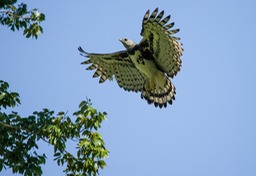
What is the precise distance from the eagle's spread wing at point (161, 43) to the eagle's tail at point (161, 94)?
0.73 m

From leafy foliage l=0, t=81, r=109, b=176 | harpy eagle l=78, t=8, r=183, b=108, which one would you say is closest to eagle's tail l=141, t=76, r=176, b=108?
harpy eagle l=78, t=8, r=183, b=108

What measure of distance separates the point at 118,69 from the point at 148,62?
1.00 meters

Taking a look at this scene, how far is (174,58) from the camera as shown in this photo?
9086mm

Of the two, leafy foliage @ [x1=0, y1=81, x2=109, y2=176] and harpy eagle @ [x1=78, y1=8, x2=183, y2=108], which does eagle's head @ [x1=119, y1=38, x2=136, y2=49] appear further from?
leafy foliage @ [x1=0, y1=81, x2=109, y2=176]

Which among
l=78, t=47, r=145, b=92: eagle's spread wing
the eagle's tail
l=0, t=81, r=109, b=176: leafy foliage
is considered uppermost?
l=78, t=47, r=145, b=92: eagle's spread wing

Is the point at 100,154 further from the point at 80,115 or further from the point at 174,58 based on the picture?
the point at 174,58

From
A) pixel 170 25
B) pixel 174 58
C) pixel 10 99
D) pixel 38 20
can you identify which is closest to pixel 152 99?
pixel 174 58

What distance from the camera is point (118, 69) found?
10.4 meters

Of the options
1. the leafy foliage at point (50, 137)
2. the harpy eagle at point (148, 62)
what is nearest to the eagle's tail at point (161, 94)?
the harpy eagle at point (148, 62)

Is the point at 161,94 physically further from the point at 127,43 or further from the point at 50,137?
the point at 50,137

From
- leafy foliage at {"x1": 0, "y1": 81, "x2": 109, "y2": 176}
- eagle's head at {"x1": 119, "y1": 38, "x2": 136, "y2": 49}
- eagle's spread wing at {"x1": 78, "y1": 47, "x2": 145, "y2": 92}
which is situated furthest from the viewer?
eagle's spread wing at {"x1": 78, "y1": 47, "x2": 145, "y2": 92}

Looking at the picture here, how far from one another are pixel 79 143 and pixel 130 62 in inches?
154

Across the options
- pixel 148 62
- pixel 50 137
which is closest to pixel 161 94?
pixel 148 62

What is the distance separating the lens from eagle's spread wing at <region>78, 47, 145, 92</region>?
33.5ft
